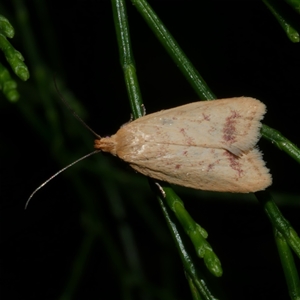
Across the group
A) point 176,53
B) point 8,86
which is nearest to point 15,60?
point 8,86

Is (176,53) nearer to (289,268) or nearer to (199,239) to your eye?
(199,239)

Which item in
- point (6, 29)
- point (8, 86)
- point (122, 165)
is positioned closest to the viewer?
point (8, 86)

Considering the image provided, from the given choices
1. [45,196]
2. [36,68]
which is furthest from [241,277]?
[36,68]

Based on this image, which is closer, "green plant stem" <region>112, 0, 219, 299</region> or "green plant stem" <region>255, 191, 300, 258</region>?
"green plant stem" <region>255, 191, 300, 258</region>

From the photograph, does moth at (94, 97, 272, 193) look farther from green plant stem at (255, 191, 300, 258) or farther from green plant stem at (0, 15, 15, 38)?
green plant stem at (0, 15, 15, 38)

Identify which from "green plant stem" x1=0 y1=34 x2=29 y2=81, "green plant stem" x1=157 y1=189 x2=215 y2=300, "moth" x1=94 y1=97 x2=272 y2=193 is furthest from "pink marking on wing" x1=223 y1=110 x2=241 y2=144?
"green plant stem" x1=0 y1=34 x2=29 y2=81

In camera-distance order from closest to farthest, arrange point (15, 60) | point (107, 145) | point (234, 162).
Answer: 1. point (15, 60)
2. point (234, 162)
3. point (107, 145)

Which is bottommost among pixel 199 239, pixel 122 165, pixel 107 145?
pixel 199 239

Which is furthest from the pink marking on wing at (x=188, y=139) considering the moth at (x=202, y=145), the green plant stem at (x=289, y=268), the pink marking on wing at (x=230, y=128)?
the green plant stem at (x=289, y=268)

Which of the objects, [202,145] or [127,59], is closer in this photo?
[127,59]
